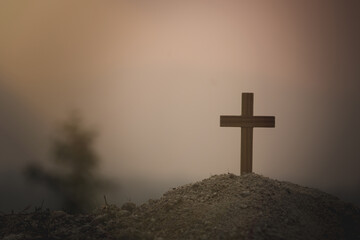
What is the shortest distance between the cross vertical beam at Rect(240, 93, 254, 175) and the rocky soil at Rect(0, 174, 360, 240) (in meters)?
0.49

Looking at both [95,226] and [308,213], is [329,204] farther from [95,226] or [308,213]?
[95,226]

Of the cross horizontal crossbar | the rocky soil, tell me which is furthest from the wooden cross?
the rocky soil

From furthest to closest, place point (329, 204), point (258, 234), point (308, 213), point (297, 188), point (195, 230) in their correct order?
1. point (297, 188)
2. point (329, 204)
3. point (308, 213)
4. point (195, 230)
5. point (258, 234)

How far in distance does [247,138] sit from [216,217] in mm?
3082

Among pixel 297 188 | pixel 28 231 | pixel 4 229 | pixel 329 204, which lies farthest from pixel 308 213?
pixel 4 229

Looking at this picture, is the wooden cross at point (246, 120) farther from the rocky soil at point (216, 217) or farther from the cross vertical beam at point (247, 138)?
the rocky soil at point (216, 217)

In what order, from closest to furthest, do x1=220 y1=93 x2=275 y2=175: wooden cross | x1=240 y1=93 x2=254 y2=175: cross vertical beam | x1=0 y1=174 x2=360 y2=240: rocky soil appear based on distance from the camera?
x1=0 y1=174 x2=360 y2=240: rocky soil
x1=240 y1=93 x2=254 y2=175: cross vertical beam
x1=220 y1=93 x2=275 y2=175: wooden cross

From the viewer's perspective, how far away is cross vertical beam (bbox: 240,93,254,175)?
10406 millimetres

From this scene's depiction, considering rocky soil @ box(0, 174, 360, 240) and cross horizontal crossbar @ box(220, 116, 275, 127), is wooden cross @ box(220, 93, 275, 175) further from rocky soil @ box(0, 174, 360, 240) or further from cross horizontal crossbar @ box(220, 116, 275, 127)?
rocky soil @ box(0, 174, 360, 240)

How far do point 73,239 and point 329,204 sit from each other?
535 cm

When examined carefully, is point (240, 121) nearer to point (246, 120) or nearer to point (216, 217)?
point (246, 120)

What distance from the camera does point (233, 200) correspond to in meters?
8.57

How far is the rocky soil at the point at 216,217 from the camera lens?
293 inches

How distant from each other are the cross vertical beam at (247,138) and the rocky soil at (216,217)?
0.49 meters
